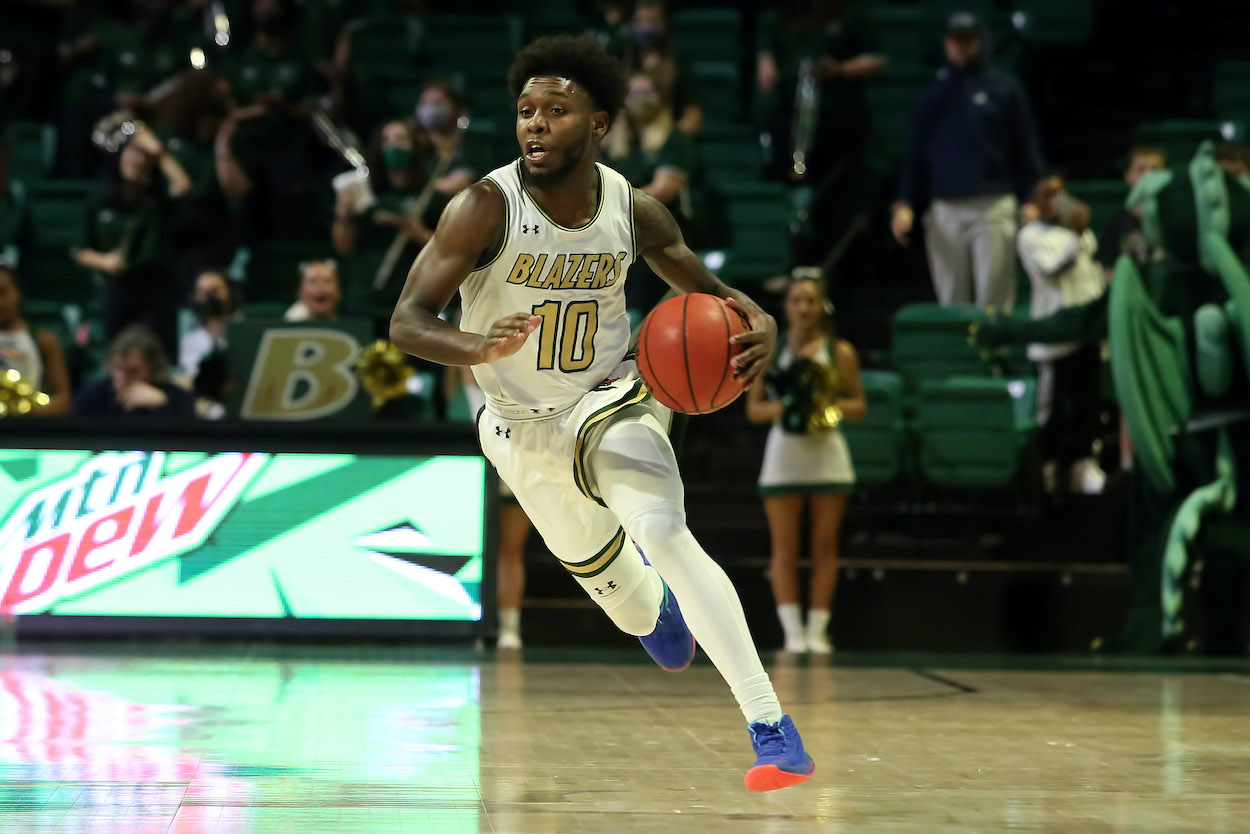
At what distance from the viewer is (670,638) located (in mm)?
5168

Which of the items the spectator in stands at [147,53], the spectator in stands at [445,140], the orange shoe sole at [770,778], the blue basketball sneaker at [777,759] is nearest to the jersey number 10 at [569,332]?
the blue basketball sneaker at [777,759]

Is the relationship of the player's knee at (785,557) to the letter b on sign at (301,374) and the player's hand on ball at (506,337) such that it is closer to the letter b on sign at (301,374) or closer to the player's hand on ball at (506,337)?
the letter b on sign at (301,374)

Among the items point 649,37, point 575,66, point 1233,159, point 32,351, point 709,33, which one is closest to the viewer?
point 575,66

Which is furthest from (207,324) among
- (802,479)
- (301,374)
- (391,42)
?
(391,42)

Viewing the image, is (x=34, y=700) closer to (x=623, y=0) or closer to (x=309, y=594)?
(x=309, y=594)

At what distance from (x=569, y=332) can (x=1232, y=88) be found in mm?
8967

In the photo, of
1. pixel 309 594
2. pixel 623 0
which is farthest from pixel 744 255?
pixel 309 594

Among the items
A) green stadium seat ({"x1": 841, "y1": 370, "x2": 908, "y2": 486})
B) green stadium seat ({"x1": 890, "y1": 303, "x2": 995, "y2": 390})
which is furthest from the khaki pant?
green stadium seat ({"x1": 841, "y1": 370, "x2": 908, "y2": 486})

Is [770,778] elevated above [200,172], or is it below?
below

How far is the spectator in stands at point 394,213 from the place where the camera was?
1038 cm

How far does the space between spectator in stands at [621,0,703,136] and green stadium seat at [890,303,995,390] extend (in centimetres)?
191

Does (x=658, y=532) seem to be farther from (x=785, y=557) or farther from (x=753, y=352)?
(x=785, y=557)

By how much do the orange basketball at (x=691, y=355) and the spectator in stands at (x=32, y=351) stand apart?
506 cm

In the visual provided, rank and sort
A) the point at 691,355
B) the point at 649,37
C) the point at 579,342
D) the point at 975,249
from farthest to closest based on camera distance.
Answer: the point at 649,37
the point at 975,249
the point at 579,342
the point at 691,355
